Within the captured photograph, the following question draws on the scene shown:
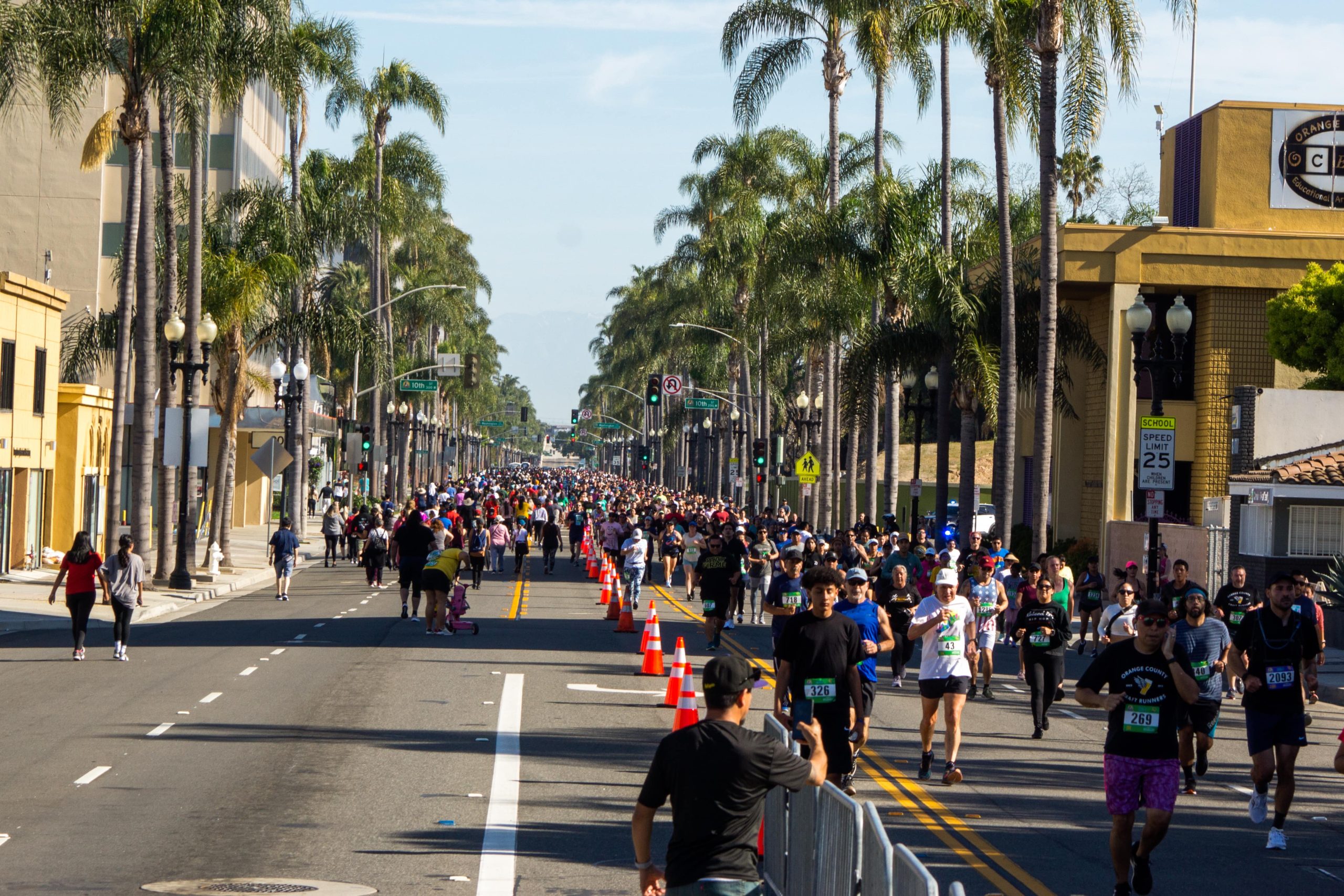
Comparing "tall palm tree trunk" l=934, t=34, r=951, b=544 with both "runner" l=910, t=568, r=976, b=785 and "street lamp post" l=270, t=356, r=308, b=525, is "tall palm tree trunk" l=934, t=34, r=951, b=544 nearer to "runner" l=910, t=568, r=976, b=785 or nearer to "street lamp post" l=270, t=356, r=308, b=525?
"street lamp post" l=270, t=356, r=308, b=525

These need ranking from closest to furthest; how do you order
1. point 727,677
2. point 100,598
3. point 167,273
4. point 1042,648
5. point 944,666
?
point 727,677 < point 944,666 < point 1042,648 < point 100,598 < point 167,273

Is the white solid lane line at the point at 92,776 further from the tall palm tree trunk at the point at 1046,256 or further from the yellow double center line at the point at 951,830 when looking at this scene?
the tall palm tree trunk at the point at 1046,256

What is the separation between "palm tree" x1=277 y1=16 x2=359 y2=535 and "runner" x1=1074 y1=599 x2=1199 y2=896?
30614 mm

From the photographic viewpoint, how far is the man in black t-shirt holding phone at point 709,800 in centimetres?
620

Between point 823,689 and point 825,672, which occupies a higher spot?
point 825,672

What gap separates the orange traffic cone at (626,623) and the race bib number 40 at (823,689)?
52.0ft

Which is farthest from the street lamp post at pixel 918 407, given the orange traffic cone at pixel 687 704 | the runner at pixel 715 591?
the orange traffic cone at pixel 687 704

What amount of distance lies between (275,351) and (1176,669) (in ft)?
218

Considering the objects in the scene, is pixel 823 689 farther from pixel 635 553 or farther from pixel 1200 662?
pixel 635 553

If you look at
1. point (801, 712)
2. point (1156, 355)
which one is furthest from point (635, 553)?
point (801, 712)

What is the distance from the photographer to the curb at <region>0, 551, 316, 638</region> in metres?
26.7

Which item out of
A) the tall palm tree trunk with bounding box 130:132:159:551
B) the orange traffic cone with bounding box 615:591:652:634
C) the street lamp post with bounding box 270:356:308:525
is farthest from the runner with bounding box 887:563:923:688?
the street lamp post with bounding box 270:356:308:525

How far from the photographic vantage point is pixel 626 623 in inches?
1082

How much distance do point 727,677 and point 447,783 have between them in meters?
6.59
